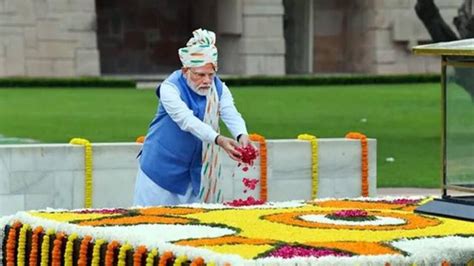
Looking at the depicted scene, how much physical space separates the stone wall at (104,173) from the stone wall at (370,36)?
2554 cm

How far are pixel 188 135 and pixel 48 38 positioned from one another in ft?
89.7

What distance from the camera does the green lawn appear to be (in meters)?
19.8

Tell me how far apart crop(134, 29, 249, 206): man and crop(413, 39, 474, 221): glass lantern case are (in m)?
2.46

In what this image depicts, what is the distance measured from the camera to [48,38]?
3609 centimetres

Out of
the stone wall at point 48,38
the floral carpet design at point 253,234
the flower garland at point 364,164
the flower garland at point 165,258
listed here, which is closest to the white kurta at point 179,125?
the floral carpet design at point 253,234

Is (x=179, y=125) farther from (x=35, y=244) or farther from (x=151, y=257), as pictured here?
(x=151, y=257)

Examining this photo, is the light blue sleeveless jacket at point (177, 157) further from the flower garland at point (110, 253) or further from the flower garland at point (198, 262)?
the flower garland at point (198, 262)

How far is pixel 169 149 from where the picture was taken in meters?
9.18

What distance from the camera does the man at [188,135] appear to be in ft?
29.4

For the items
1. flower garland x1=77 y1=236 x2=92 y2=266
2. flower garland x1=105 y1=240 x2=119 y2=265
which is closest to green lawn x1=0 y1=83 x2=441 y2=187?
flower garland x1=77 y1=236 x2=92 y2=266

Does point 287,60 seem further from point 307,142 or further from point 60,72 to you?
point 307,142

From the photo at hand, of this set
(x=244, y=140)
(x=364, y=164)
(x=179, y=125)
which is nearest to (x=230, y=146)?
(x=244, y=140)

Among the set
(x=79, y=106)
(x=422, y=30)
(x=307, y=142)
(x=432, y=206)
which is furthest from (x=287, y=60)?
(x=432, y=206)

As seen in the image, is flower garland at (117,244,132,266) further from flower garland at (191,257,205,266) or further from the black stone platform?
the black stone platform
